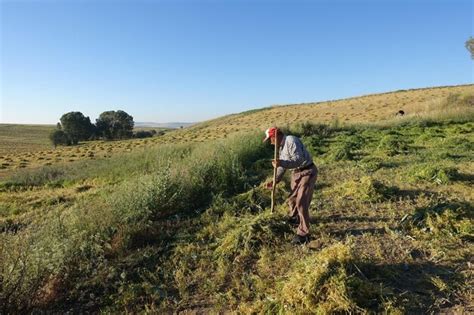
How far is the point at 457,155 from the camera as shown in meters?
10.0

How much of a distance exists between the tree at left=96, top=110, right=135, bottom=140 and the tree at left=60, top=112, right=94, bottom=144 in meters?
2.50

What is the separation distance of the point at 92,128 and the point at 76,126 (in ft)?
10.1

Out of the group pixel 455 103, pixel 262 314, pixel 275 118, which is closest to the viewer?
pixel 262 314

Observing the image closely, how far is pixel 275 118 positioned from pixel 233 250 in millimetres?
42393

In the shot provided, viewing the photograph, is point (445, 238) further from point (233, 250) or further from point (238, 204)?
point (238, 204)

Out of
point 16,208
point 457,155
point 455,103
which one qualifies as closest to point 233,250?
point 457,155

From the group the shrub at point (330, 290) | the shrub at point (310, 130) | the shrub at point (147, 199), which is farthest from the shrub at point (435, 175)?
the shrub at point (310, 130)

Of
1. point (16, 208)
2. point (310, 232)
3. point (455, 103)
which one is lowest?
point (16, 208)

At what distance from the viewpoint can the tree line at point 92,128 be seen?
5719 cm

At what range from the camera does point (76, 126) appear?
190 ft

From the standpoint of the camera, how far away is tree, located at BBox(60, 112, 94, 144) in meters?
57.5

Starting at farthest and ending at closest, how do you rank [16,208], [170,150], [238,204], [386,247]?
[170,150] < [16,208] < [238,204] < [386,247]

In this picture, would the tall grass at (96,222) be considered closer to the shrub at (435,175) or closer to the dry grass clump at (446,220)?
the shrub at (435,175)

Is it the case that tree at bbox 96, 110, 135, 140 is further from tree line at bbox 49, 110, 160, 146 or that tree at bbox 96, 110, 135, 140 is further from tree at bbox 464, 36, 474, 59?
tree at bbox 464, 36, 474, 59
